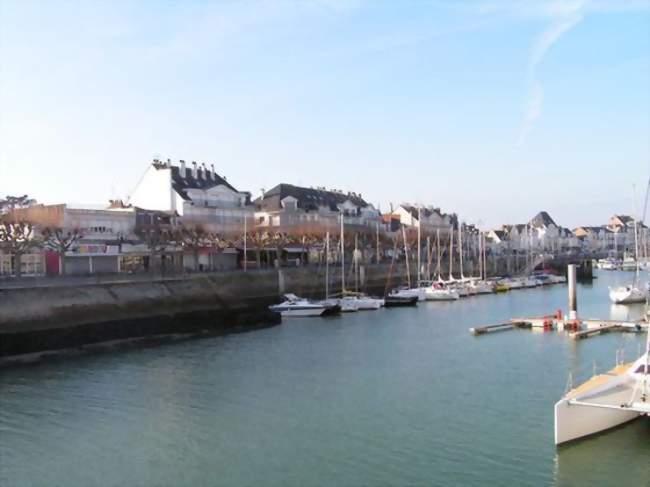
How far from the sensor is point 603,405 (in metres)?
19.3

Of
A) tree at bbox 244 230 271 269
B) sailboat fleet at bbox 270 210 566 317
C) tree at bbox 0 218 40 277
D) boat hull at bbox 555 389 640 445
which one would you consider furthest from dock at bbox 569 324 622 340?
tree at bbox 244 230 271 269

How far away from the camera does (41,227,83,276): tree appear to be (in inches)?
2044

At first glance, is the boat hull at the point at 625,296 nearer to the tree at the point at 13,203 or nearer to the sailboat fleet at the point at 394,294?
the sailboat fleet at the point at 394,294

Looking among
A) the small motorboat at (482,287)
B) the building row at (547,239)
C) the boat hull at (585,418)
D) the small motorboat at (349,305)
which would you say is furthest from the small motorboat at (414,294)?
the building row at (547,239)

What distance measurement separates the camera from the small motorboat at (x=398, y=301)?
61.9 meters

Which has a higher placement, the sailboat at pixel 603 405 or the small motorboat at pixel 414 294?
the small motorboat at pixel 414 294

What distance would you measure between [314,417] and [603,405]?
9.18 meters

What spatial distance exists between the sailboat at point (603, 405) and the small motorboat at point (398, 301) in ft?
134

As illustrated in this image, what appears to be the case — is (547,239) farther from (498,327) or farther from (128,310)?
(128,310)

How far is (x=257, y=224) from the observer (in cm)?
8781

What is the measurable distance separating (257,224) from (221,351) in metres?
51.1

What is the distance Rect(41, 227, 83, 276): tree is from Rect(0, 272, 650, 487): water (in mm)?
18057

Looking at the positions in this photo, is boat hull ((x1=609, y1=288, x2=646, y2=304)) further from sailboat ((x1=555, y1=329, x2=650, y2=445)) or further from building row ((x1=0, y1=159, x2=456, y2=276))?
sailboat ((x1=555, y1=329, x2=650, y2=445))

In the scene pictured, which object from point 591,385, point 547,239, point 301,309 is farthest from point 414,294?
point 547,239
